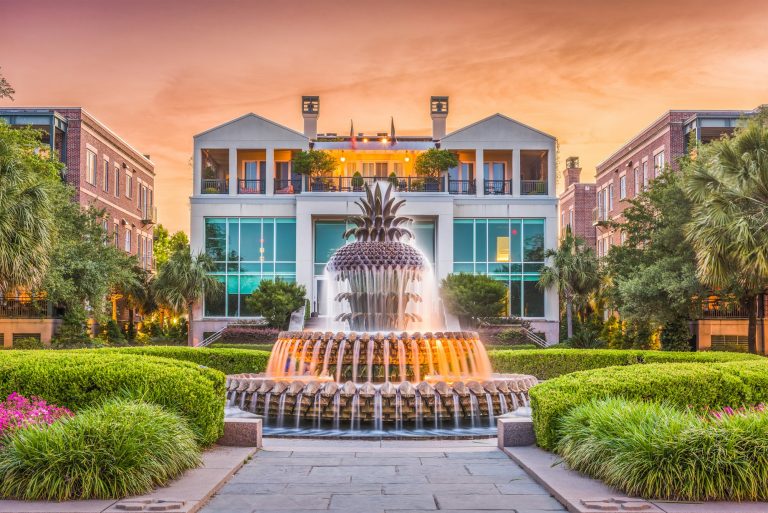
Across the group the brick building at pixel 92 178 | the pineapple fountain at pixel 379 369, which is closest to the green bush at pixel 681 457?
the pineapple fountain at pixel 379 369

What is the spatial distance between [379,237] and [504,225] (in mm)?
27282

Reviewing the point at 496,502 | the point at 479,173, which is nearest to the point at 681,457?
the point at 496,502

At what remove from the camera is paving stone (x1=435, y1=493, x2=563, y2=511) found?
7391 millimetres

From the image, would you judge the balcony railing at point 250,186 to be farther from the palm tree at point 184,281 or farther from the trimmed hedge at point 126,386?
the trimmed hedge at point 126,386

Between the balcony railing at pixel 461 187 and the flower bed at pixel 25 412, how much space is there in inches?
1495

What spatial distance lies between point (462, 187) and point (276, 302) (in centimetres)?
1473

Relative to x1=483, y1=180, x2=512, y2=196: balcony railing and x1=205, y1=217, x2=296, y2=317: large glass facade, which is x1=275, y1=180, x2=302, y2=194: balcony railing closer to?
x1=205, y1=217, x2=296, y2=317: large glass facade

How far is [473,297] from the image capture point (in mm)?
36938

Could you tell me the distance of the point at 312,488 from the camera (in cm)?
816

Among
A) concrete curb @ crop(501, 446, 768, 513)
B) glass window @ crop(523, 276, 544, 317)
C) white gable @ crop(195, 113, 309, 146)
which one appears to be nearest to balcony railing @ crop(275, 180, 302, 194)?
white gable @ crop(195, 113, 309, 146)

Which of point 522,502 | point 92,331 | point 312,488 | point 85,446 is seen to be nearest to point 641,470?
point 522,502

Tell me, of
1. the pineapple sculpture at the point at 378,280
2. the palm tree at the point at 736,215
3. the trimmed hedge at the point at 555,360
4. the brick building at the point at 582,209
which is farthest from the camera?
the brick building at the point at 582,209

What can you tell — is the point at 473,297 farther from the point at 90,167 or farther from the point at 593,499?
the point at 593,499

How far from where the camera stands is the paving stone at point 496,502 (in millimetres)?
7391
